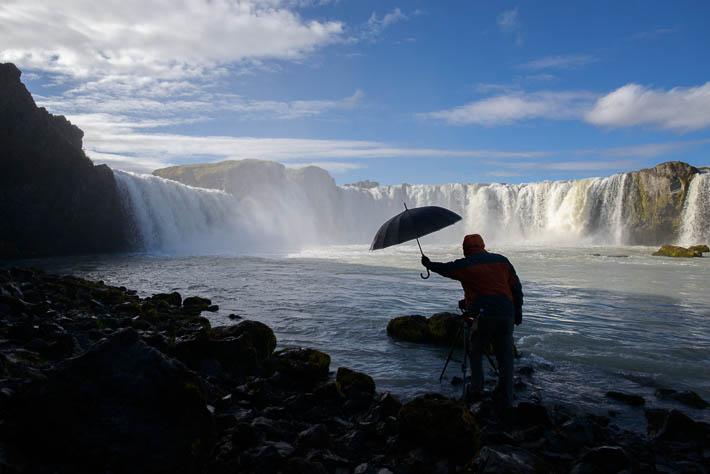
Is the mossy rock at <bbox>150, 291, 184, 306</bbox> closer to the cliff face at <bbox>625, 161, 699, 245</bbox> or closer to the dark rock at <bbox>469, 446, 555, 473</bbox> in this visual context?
the dark rock at <bbox>469, 446, 555, 473</bbox>

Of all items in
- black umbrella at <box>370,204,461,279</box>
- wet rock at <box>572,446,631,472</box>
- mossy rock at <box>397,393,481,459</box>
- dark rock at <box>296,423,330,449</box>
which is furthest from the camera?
black umbrella at <box>370,204,461,279</box>

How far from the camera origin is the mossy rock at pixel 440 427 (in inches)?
159

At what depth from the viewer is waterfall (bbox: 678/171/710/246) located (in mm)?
48188

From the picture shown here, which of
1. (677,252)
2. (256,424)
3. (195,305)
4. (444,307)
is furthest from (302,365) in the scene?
(677,252)

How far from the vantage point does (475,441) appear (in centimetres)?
404

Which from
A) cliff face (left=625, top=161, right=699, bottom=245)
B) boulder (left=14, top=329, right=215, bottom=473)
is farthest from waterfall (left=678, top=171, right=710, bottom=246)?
boulder (left=14, top=329, right=215, bottom=473)

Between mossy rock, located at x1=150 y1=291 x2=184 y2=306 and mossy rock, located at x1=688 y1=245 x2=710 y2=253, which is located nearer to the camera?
mossy rock, located at x1=150 y1=291 x2=184 y2=306

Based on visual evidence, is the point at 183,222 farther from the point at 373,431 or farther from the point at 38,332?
the point at 373,431

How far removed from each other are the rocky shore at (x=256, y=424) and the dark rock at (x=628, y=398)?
654 millimetres

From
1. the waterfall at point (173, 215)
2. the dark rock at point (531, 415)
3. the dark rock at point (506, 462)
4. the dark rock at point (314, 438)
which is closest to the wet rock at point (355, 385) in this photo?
the dark rock at point (314, 438)

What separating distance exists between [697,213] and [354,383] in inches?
2313

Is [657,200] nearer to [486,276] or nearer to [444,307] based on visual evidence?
[444,307]

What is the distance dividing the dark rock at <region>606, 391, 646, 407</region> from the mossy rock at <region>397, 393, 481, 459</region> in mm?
3039

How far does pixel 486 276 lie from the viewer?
5305 millimetres
